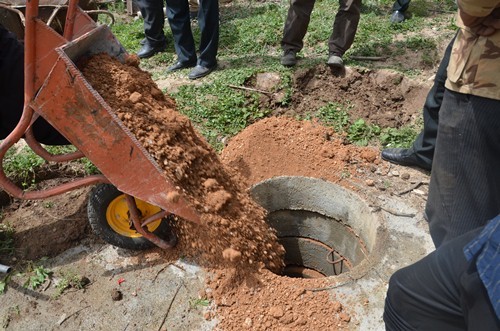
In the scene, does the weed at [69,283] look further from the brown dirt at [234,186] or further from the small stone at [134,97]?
the small stone at [134,97]

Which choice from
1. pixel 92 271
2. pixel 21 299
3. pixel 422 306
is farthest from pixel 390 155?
pixel 21 299

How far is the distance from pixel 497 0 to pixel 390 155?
194 cm

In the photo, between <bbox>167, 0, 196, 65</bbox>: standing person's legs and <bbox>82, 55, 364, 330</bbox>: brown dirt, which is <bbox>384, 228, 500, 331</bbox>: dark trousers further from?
<bbox>167, 0, 196, 65</bbox>: standing person's legs

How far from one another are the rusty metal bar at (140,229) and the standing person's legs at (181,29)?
3.04m

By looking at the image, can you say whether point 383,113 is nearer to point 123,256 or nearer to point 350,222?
point 350,222

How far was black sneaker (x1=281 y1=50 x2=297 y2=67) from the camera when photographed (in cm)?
498

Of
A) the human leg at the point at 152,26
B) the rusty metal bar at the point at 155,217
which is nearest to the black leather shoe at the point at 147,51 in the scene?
the human leg at the point at 152,26

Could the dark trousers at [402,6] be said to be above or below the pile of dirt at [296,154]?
above

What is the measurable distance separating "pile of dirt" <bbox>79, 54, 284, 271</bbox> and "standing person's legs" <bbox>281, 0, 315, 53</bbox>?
2.59 metres

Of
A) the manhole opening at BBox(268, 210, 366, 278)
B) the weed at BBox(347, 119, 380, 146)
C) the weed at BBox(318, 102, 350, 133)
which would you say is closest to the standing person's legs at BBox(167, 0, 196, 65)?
the weed at BBox(318, 102, 350, 133)

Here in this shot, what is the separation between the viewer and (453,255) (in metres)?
1.43

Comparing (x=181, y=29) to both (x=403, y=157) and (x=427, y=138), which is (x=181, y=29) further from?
(x=427, y=138)

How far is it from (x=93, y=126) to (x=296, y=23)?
341cm

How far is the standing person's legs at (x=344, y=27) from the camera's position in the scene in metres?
4.80
